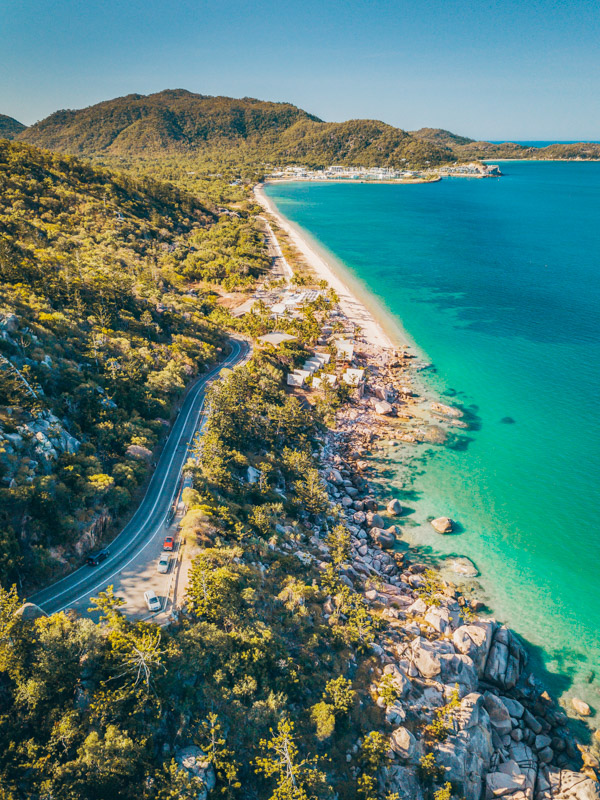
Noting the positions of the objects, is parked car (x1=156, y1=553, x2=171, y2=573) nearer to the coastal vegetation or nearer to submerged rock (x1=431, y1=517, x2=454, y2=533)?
the coastal vegetation

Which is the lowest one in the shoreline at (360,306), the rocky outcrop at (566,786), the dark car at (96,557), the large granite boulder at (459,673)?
the rocky outcrop at (566,786)

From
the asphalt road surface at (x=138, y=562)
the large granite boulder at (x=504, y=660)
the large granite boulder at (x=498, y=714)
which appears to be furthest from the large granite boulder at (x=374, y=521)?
the asphalt road surface at (x=138, y=562)

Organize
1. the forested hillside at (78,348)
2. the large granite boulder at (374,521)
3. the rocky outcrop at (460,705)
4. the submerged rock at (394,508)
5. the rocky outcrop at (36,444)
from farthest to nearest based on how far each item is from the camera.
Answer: the submerged rock at (394,508)
the large granite boulder at (374,521)
the forested hillside at (78,348)
the rocky outcrop at (36,444)
the rocky outcrop at (460,705)

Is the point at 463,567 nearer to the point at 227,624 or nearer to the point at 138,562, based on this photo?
the point at 227,624

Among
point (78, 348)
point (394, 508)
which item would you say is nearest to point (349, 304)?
point (394, 508)

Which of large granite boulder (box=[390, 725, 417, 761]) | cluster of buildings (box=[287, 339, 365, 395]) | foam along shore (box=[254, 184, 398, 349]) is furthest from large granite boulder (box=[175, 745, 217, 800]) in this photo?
foam along shore (box=[254, 184, 398, 349])

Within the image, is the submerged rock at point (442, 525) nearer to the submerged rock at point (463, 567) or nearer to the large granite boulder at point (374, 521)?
the submerged rock at point (463, 567)

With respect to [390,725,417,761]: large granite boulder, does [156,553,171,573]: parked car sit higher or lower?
higher
